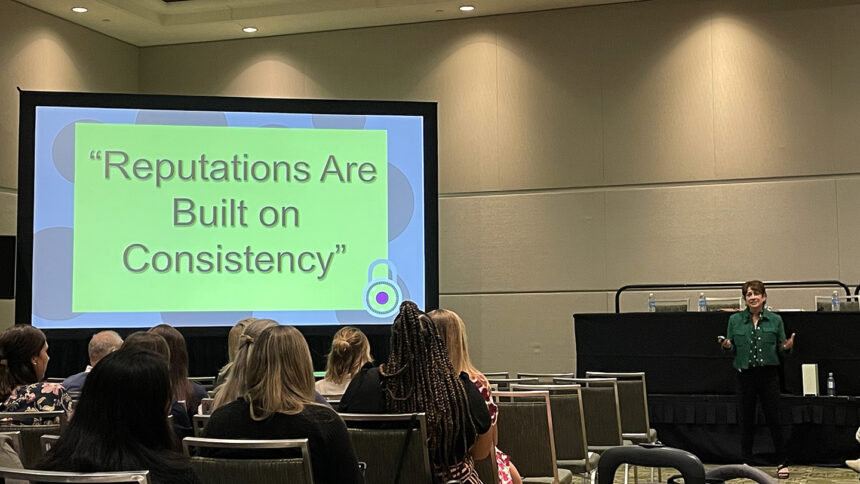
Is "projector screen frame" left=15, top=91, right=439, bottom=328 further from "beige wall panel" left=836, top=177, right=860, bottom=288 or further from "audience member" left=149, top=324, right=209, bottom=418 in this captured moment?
"audience member" left=149, top=324, right=209, bottom=418

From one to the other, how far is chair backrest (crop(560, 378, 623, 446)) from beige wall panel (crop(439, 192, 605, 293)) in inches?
195

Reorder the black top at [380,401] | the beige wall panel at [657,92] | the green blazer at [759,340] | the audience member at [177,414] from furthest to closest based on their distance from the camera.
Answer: the beige wall panel at [657,92] < the green blazer at [759,340] < the audience member at [177,414] < the black top at [380,401]

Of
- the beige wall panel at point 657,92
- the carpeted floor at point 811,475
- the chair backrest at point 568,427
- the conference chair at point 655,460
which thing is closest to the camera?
the conference chair at point 655,460

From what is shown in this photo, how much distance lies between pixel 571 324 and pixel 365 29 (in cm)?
424

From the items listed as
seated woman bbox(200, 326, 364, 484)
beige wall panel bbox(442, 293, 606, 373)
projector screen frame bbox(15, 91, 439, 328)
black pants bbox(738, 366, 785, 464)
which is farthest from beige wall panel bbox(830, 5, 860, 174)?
seated woman bbox(200, 326, 364, 484)

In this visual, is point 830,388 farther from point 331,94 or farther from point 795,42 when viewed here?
point 331,94

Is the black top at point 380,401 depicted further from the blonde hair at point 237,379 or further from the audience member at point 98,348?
the audience member at point 98,348

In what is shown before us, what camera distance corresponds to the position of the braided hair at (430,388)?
3232mm

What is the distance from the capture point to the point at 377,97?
10867mm

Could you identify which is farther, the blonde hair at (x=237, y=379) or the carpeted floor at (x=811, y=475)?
the carpeted floor at (x=811, y=475)

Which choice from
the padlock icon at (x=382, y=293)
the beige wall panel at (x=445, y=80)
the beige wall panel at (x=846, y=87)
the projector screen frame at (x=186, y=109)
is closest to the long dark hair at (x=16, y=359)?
the projector screen frame at (x=186, y=109)

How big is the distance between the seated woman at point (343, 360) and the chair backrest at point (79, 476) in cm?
284

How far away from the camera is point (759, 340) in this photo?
725 centimetres

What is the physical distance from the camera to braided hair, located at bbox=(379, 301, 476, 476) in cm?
323
